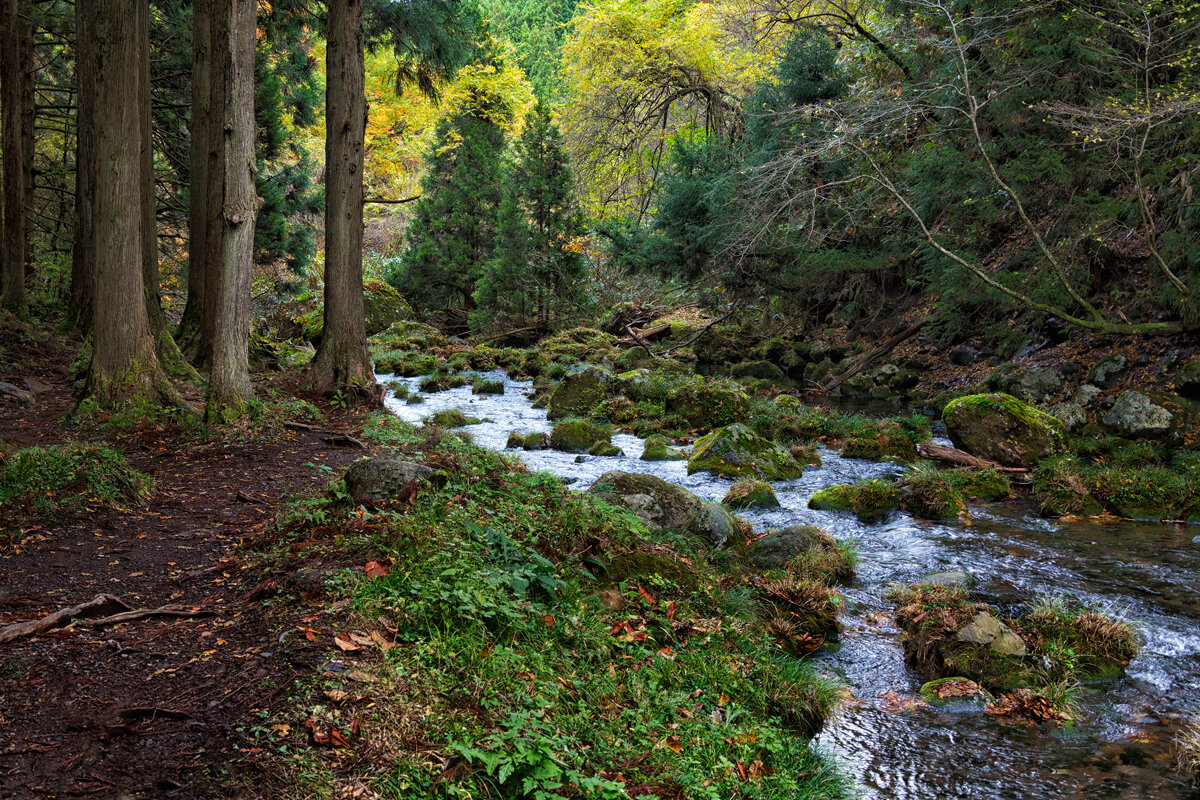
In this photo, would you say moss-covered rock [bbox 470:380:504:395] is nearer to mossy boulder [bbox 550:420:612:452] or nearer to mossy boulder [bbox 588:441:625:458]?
mossy boulder [bbox 550:420:612:452]

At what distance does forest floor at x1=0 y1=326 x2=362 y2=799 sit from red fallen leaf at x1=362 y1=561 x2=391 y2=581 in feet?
1.34

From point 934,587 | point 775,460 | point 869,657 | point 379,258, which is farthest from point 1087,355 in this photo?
point 379,258

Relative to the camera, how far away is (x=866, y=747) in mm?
4453

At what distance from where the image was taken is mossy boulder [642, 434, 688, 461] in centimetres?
1179

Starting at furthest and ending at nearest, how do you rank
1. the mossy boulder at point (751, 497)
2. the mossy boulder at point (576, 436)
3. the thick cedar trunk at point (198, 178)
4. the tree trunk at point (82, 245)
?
the tree trunk at point (82, 245) → the mossy boulder at point (576, 436) → the thick cedar trunk at point (198, 178) → the mossy boulder at point (751, 497)

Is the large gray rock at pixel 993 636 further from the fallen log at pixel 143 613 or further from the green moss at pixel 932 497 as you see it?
the fallen log at pixel 143 613

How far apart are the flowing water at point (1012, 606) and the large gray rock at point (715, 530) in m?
1.15

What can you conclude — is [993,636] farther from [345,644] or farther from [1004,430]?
[1004,430]

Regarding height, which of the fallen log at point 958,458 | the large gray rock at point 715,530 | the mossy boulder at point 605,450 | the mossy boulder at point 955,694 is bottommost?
the mossy boulder at point 955,694

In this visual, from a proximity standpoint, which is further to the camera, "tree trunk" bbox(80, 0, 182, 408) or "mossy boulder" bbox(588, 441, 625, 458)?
"mossy boulder" bbox(588, 441, 625, 458)

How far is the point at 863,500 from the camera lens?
9.11 meters

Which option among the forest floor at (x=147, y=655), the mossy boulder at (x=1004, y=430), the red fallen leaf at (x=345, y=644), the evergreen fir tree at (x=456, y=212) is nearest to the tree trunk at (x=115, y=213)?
the forest floor at (x=147, y=655)

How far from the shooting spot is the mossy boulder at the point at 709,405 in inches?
559

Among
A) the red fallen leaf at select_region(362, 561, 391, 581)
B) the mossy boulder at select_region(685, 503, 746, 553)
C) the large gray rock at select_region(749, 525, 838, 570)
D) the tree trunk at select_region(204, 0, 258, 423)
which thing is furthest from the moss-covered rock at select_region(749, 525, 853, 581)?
the tree trunk at select_region(204, 0, 258, 423)
